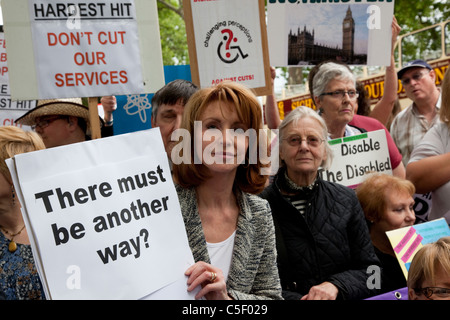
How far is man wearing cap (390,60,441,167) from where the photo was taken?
14.9ft

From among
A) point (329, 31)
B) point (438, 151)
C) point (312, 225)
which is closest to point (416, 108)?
point (329, 31)

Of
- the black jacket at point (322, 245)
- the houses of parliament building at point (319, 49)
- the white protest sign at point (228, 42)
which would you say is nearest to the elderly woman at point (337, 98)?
the houses of parliament building at point (319, 49)

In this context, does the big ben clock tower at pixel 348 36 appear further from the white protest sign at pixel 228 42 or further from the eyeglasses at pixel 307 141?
the eyeglasses at pixel 307 141

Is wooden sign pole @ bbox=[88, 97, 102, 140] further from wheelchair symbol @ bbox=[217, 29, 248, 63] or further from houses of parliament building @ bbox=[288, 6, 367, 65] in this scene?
houses of parliament building @ bbox=[288, 6, 367, 65]

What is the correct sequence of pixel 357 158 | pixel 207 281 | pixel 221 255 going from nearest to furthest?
pixel 207 281
pixel 221 255
pixel 357 158

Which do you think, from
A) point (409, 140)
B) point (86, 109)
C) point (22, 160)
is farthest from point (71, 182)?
point (409, 140)

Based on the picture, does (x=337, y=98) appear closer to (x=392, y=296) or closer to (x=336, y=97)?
(x=336, y=97)

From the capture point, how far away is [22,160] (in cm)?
163

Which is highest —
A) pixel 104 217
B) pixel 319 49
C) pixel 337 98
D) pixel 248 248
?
pixel 319 49

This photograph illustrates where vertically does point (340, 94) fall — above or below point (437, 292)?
above

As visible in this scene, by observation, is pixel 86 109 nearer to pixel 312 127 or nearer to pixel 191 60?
pixel 191 60

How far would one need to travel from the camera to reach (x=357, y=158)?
141 inches

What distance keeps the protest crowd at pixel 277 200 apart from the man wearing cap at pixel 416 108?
18.1 inches

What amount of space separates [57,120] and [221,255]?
2.11 meters
